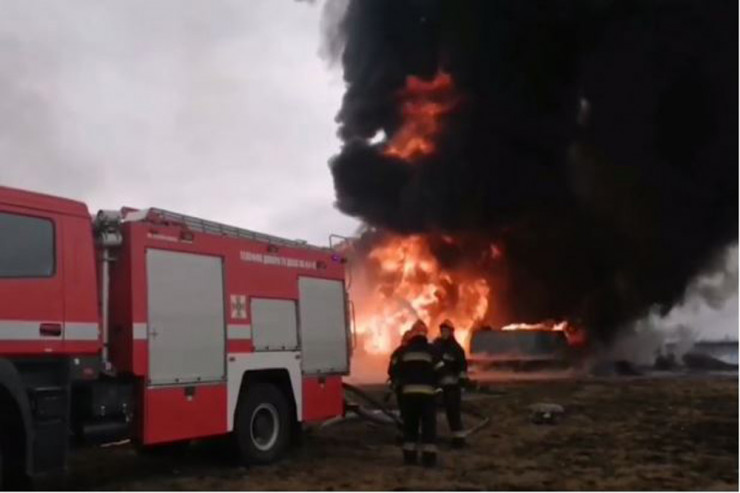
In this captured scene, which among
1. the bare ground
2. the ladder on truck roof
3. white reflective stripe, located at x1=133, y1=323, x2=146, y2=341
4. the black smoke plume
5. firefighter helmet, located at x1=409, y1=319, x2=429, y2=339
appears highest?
the black smoke plume

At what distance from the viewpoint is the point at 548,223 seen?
29.9 metres

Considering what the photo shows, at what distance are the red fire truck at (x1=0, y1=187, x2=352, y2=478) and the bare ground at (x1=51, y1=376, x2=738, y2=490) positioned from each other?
59 centimetres

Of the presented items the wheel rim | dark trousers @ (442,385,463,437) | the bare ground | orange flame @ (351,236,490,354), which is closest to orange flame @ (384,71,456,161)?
orange flame @ (351,236,490,354)

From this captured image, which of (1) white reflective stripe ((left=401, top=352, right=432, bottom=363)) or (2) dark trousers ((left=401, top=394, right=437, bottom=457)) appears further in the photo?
(1) white reflective stripe ((left=401, top=352, right=432, bottom=363))

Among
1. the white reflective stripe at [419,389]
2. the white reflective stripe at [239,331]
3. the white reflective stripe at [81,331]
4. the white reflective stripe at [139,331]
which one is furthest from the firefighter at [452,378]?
the white reflective stripe at [81,331]

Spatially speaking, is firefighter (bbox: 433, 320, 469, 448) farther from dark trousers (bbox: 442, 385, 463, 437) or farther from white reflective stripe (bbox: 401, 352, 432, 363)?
white reflective stripe (bbox: 401, 352, 432, 363)

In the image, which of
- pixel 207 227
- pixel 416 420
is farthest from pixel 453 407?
pixel 207 227

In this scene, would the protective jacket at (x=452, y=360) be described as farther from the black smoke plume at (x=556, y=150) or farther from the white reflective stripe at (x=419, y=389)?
the black smoke plume at (x=556, y=150)

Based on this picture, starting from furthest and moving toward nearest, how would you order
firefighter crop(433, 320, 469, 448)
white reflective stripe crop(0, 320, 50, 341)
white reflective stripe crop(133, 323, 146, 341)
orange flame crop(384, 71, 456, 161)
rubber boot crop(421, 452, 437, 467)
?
orange flame crop(384, 71, 456, 161)
firefighter crop(433, 320, 469, 448)
rubber boot crop(421, 452, 437, 467)
white reflective stripe crop(133, 323, 146, 341)
white reflective stripe crop(0, 320, 50, 341)

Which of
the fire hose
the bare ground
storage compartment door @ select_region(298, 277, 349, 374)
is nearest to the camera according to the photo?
the bare ground

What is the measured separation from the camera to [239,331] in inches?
367

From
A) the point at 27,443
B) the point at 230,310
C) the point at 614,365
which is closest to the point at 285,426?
the point at 230,310

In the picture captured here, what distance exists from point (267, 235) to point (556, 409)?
20.3 feet

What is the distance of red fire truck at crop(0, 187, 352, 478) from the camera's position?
7012 millimetres
